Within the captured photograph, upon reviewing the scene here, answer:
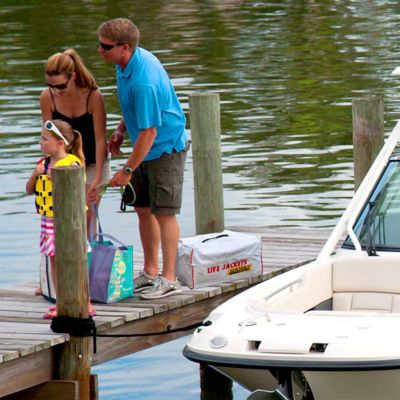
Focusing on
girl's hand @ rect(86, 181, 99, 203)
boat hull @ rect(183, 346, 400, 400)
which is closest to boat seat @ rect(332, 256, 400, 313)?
boat hull @ rect(183, 346, 400, 400)

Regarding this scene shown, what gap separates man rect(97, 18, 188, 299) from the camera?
31.9 ft

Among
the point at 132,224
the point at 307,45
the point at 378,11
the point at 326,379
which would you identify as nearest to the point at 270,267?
the point at 326,379

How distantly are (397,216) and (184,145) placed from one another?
4.55ft

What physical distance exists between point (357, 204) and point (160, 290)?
135cm

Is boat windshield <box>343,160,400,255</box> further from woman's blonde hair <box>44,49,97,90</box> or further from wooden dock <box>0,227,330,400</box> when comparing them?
woman's blonde hair <box>44,49,97,90</box>

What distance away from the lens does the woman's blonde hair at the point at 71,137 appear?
976 centimetres

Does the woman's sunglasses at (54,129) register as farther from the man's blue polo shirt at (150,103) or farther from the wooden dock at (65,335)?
the wooden dock at (65,335)

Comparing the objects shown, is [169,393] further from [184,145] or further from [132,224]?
[132,224]

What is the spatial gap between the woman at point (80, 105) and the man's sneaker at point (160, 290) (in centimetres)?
59

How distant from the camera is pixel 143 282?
33.8 feet

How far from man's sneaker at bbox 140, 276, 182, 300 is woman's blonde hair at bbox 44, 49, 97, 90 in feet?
4.14

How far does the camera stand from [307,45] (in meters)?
30.7

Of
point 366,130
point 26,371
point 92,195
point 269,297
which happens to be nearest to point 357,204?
point 269,297

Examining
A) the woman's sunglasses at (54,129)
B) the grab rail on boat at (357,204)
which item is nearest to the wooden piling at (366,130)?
the grab rail on boat at (357,204)
